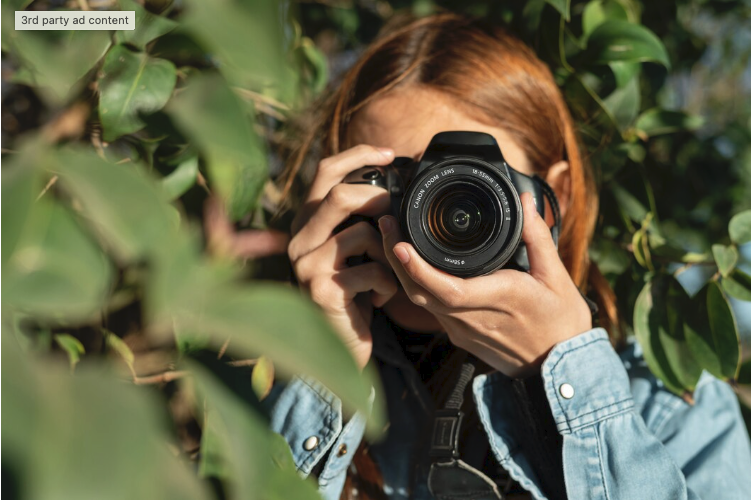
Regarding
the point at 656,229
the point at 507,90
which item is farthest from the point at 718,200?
the point at 507,90

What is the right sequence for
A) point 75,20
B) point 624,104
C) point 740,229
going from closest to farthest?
point 75,20, point 740,229, point 624,104

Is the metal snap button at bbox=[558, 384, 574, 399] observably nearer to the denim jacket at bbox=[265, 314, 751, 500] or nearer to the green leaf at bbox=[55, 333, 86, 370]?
the denim jacket at bbox=[265, 314, 751, 500]

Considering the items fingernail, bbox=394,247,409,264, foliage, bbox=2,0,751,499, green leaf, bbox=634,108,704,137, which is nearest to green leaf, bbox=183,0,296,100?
foliage, bbox=2,0,751,499

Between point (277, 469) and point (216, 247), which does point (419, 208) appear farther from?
point (277, 469)

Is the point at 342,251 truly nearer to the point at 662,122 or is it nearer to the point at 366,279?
the point at 366,279

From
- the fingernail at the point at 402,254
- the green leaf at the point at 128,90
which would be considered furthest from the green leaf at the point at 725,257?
the green leaf at the point at 128,90

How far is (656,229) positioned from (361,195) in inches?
15.5

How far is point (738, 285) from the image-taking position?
67 centimetres

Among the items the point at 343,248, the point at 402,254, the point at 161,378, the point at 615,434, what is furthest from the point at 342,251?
the point at 615,434

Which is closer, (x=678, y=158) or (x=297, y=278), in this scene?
(x=297, y=278)

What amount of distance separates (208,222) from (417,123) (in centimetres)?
27

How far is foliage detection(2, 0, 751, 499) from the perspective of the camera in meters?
0.17

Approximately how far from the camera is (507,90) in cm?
78

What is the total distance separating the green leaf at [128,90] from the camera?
460 millimetres
